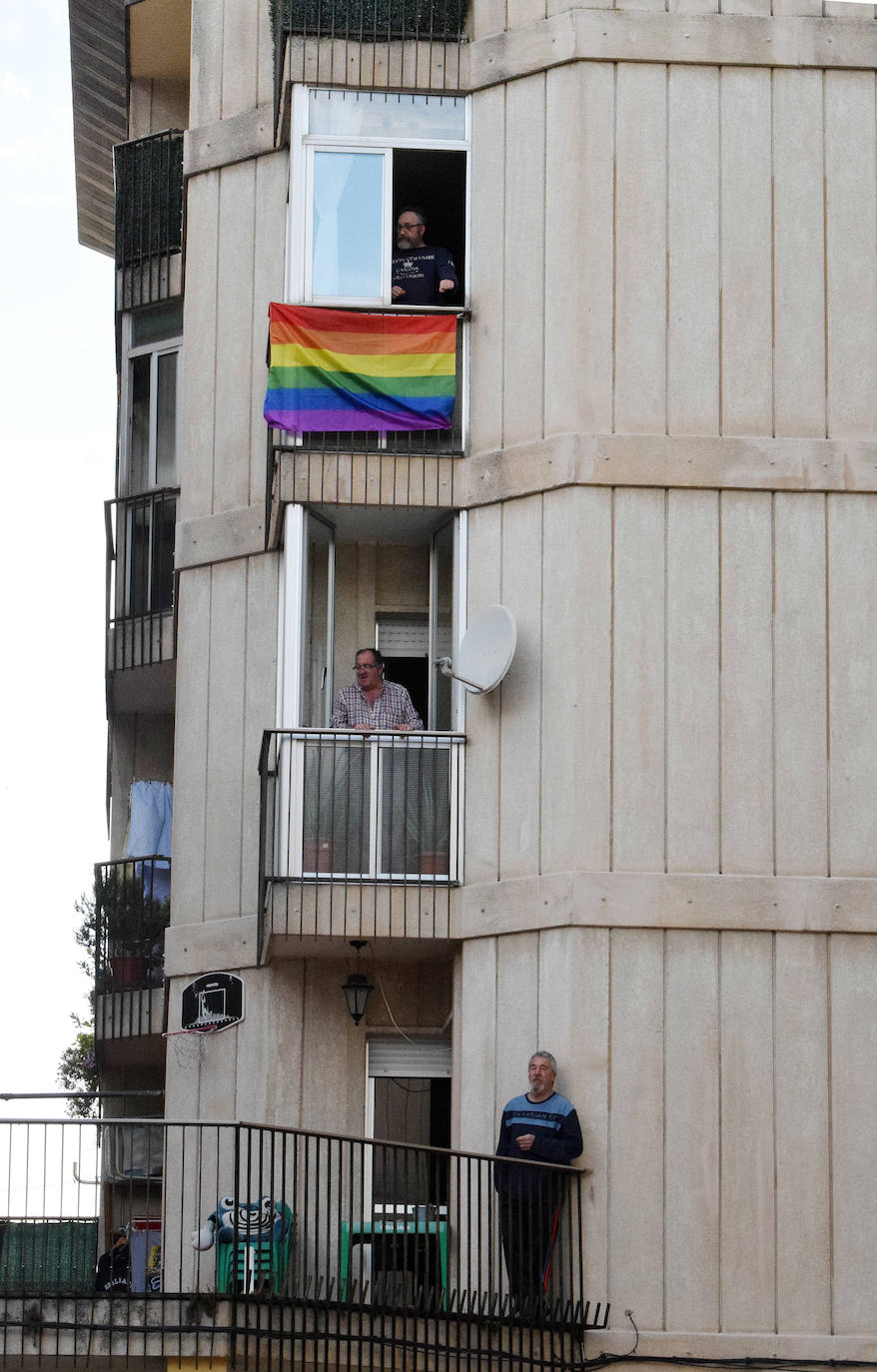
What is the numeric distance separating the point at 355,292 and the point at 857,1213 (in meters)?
8.57

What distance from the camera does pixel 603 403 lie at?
2027cm

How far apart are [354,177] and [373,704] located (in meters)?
4.58

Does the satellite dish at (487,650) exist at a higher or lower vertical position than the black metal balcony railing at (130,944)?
higher

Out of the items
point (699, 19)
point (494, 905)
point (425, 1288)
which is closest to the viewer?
point (425, 1288)

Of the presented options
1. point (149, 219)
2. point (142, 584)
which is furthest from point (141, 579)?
point (149, 219)

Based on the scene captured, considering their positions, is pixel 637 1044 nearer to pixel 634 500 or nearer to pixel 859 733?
pixel 859 733

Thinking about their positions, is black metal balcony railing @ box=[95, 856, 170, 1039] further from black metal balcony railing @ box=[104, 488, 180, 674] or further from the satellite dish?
the satellite dish

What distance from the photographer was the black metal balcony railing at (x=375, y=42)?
21.6 meters

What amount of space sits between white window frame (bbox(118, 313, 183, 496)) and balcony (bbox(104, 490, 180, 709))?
0.48m

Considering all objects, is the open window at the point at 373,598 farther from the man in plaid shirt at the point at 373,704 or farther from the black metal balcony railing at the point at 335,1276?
the black metal balcony railing at the point at 335,1276

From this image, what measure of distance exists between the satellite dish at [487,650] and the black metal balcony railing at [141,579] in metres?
5.70

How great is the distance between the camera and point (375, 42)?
71.6ft

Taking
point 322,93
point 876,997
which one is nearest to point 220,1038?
point 876,997

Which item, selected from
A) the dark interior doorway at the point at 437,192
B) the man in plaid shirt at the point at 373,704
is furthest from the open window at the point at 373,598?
the dark interior doorway at the point at 437,192
